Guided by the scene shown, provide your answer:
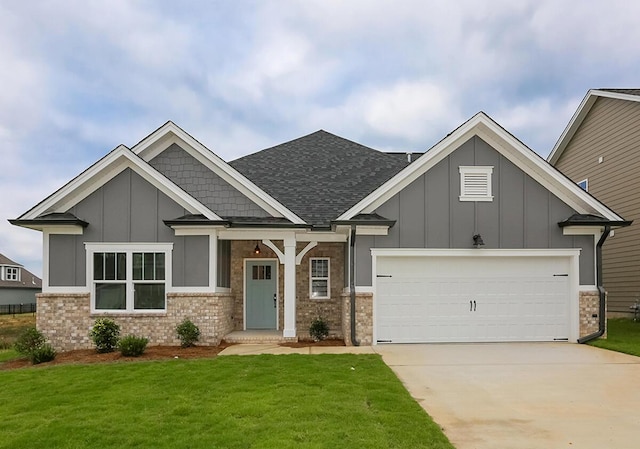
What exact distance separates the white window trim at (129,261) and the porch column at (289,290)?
9.32ft

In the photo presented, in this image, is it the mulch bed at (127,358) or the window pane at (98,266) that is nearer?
the mulch bed at (127,358)

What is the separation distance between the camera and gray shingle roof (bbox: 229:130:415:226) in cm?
1491

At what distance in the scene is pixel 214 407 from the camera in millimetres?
6781

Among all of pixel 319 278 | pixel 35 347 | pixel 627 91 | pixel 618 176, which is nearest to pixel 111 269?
pixel 35 347

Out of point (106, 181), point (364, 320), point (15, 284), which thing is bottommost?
point (15, 284)

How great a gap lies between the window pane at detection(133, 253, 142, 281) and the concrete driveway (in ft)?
20.1

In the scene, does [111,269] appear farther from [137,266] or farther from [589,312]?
[589,312]

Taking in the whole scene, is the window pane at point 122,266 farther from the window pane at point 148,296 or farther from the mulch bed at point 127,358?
the mulch bed at point 127,358

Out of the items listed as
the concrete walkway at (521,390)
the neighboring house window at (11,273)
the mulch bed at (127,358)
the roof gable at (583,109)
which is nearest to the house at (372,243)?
the mulch bed at (127,358)

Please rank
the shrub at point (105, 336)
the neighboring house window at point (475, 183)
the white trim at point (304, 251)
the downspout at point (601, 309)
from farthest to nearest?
the white trim at point (304, 251), the neighboring house window at point (475, 183), the downspout at point (601, 309), the shrub at point (105, 336)

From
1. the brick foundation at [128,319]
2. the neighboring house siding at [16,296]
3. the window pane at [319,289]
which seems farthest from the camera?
the neighboring house siding at [16,296]

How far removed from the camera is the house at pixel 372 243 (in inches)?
490

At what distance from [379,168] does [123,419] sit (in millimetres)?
12537

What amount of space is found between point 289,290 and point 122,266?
13.5 ft
